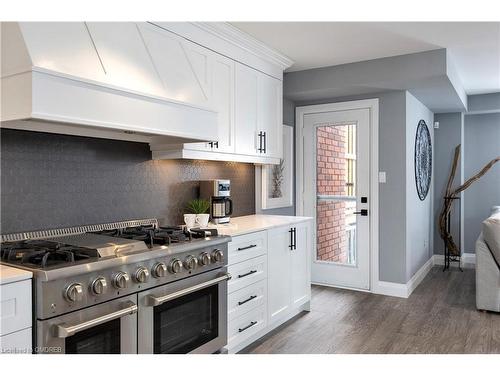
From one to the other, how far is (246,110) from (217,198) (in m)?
0.78

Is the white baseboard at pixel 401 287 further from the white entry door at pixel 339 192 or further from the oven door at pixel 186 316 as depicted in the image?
the oven door at pixel 186 316

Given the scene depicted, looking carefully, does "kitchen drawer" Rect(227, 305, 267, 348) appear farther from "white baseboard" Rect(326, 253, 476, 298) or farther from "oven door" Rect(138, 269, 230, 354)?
"white baseboard" Rect(326, 253, 476, 298)

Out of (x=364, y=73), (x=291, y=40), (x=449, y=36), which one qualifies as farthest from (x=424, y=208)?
(x=291, y=40)

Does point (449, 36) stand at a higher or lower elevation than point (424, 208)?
higher

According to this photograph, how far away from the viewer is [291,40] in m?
3.50

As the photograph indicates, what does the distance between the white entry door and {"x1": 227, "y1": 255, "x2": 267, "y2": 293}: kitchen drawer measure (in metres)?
1.80

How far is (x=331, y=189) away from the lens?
480 cm

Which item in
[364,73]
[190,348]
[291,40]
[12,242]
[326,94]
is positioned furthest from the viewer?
[326,94]

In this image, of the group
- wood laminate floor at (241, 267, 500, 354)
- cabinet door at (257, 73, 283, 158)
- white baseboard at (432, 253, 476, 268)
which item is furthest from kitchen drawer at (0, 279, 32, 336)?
white baseboard at (432, 253, 476, 268)

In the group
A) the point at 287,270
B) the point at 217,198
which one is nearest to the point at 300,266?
the point at 287,270

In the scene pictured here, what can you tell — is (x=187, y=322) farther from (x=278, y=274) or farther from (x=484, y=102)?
(x=484, y=102)

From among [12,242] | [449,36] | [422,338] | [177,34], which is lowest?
[422,338]

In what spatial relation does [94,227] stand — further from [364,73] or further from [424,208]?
[424,208]
